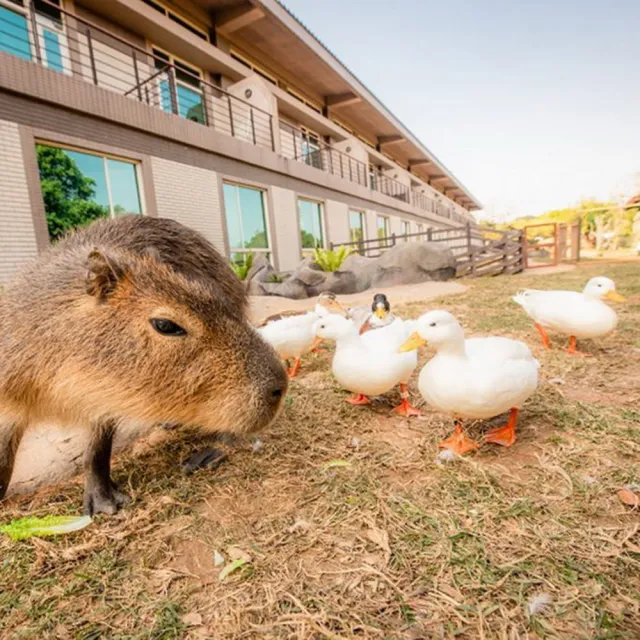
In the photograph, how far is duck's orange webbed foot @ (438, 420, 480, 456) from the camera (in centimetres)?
191

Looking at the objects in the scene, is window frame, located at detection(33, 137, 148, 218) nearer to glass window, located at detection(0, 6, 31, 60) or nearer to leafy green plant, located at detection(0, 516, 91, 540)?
glass window, located at detection(0, 6, 31, 60)

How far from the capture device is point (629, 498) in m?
1.47

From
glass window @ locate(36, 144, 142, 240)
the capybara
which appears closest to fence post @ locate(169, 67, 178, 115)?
glass window @ locate(36, 144, 142, 240)

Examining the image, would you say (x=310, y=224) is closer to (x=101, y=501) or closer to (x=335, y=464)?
(x=335, y=464)

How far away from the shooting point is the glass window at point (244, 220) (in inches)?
435

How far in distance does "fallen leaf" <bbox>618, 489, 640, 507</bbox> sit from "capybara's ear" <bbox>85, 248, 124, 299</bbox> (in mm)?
2103

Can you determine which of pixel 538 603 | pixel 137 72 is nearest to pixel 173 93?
pixel 137 72

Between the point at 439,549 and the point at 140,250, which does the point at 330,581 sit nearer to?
the point at 439,549

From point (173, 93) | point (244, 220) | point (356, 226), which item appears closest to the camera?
point (173, 93)

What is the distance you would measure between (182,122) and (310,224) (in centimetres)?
691

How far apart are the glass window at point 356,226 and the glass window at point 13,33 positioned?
1272 cm

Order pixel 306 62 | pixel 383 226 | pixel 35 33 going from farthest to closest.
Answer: pixel 383 226 → pixel 306 62 → pixel 35 33

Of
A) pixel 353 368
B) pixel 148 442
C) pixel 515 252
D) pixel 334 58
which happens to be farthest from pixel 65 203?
pixel 515 252

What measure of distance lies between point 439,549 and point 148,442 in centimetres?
178
